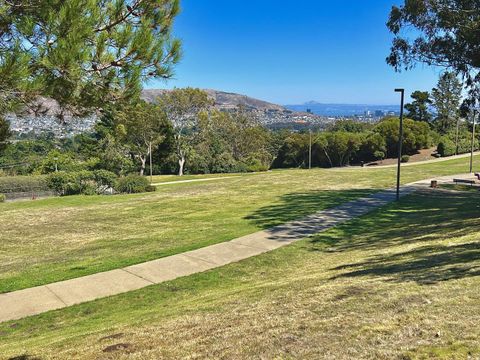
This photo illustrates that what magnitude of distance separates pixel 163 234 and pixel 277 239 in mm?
3722

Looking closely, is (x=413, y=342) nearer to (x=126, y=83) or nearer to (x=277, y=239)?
(x=126, y=83)

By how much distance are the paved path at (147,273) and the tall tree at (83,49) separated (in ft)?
14.4

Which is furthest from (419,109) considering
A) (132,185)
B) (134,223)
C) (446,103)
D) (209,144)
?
(134,223)

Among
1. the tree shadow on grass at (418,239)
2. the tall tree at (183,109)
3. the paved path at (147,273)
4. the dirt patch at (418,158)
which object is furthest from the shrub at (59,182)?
the dirt patch at (418,158)

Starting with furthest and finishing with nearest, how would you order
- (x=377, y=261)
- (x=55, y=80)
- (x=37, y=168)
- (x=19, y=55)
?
(x=37, y=168) → (x=377, y=261) → (x=55, y=80) → (x=19, y=55)

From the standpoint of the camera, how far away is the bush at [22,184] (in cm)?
3148

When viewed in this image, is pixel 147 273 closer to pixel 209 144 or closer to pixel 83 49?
pixel 83 49

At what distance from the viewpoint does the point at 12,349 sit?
5.59 meters

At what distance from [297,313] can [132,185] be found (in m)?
24.2

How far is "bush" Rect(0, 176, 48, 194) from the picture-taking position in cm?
3148

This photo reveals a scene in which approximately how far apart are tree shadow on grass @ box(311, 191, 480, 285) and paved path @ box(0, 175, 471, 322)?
1.20m

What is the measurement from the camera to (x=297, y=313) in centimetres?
557

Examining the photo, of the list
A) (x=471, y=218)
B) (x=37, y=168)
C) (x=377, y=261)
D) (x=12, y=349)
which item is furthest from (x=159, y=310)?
(x=37, y=168)

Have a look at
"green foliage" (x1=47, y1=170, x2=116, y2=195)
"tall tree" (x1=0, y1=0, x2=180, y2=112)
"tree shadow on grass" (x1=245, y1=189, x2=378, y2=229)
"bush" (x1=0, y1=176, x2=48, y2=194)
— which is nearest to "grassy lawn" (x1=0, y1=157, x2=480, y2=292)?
"tree shadow on grass" (x1=245, y1=189, x2=378, y2=229)
